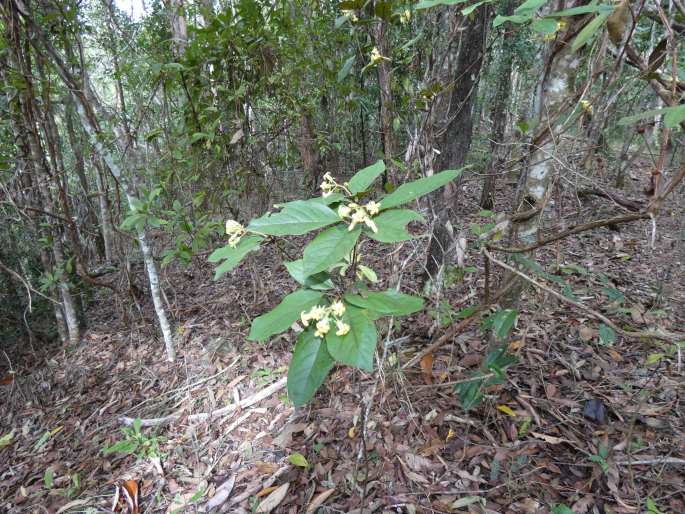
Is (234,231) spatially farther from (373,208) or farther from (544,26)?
(544,26)

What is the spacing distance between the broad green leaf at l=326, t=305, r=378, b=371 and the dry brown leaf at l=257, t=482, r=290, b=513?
1380 millimetres

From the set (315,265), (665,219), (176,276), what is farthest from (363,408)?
(665,219)

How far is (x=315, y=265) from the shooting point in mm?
726

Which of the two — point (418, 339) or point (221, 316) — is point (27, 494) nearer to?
point (221, 316)

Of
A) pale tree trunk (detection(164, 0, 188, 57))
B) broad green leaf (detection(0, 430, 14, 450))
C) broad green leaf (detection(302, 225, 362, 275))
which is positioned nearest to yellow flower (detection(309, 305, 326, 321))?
broad green leaf (detection(302, 225, 362, 275))

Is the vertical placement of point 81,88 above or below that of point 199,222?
above

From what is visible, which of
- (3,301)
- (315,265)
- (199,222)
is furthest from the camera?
(3,301)

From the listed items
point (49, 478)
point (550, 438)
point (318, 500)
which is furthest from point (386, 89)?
point (49, 478)

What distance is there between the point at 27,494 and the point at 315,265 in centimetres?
284

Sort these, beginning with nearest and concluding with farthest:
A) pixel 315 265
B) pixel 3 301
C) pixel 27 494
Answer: pixel 315 265, pixel 27 494, pixel 3 301

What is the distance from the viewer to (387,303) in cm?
82

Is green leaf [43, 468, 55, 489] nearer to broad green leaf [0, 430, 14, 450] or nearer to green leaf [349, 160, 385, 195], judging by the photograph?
broad green leaf [0, 430, 14, 450]

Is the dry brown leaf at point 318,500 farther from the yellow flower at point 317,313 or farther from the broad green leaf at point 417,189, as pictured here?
the broad green leaf at point 417,189

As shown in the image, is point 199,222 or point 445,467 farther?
point 199,222
